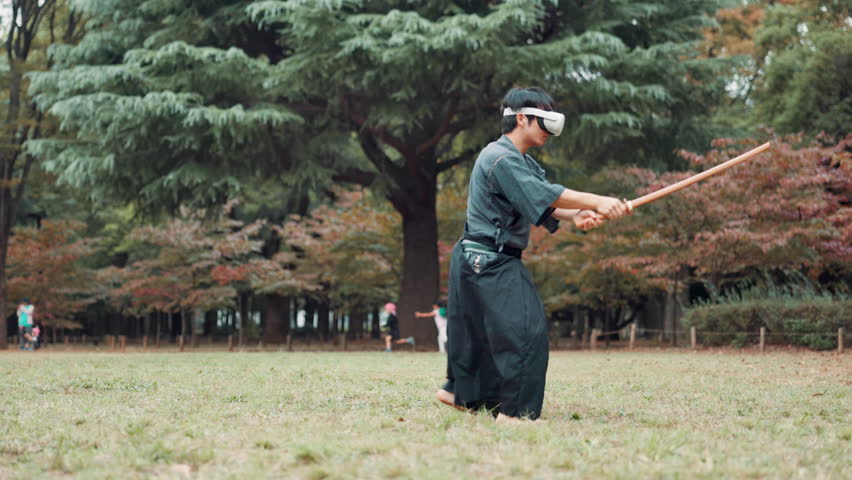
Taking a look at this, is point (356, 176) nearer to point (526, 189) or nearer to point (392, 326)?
point (392, 326)

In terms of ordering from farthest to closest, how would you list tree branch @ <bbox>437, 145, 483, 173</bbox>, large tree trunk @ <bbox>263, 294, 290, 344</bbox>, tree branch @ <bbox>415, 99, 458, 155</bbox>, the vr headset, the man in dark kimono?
large tree trunk @ <bbox>263, 294, 290, 344</bbox> < tree branch @ <bbox>437, 145, 483, 173</bbox> < tree branch @ <bbox>415, 99, 458, 155</bbox> < the vr headset < the man in dark kimono

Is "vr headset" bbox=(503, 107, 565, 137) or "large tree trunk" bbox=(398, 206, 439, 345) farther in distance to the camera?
"large tree trunk" bbox=(398, 206, 439, 345)

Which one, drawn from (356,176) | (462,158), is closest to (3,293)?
(356,176)

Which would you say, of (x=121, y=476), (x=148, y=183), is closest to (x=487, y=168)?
(x=121, y=476)

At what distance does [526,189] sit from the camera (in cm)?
507

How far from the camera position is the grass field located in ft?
12.1

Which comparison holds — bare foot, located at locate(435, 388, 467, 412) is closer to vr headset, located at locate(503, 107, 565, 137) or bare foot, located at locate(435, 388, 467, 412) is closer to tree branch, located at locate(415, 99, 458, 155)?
vr headset, located at locate(503, 107, 565, 137)

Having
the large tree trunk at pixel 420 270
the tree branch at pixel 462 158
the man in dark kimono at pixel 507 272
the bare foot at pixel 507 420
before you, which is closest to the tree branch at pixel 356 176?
the large tree trunk at pixel 420 270

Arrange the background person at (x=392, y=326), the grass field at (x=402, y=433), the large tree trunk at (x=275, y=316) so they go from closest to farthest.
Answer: the grass field at (x=402, y=433) < the background person at (x=392, y=326) < the large tree trunk at (x=275, y=316)

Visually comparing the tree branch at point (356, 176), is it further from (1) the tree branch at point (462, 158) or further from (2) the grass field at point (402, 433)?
(2) the grass field at point (402, 433)

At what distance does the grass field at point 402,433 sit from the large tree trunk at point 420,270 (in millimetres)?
14411

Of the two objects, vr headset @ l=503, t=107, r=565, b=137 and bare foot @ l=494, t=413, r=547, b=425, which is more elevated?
vr headset @ l=503, t=107, r=565, b=137

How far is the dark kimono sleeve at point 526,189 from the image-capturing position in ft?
16.4

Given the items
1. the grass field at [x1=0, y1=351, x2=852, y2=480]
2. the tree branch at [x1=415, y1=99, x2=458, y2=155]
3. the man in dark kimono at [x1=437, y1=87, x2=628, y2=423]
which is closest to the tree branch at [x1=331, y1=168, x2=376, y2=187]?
the tree branch at [x1=415, y1=99, x2=458, y2=155]
